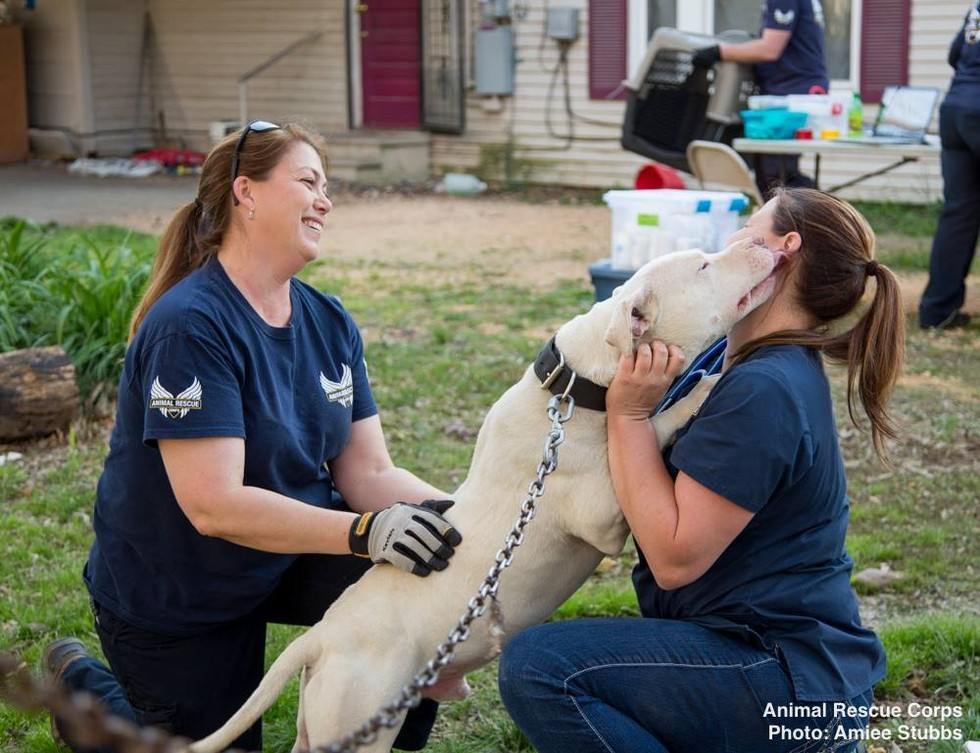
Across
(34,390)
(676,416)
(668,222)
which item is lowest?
(34,390)

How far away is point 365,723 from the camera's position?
2383 millimetres

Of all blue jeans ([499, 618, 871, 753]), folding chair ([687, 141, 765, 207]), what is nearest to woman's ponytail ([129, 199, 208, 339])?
blue jeans ([499, 618, 871, 753])

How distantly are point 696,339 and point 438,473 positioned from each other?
110 inches

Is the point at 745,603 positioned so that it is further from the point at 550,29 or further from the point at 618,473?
the point at 550,29

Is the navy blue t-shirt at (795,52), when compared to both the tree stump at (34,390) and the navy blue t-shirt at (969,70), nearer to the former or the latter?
the navy blue t-shirt at (969,70)

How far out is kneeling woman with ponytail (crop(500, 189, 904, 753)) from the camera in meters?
2.38

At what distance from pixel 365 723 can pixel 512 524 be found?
0.48 m

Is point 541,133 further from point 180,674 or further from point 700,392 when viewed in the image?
point 700,392

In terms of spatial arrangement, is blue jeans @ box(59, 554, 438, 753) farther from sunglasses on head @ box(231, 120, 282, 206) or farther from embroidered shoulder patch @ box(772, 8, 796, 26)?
embroidered shoulder patch @ box(772, 8, 796, 26)

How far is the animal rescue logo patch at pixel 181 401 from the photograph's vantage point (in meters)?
A: 2.68

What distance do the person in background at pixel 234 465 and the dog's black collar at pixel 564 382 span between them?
1.15 ft

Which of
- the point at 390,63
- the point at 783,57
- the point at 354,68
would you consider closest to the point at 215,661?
the point at 783,57

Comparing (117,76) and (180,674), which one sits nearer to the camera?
(180,674)

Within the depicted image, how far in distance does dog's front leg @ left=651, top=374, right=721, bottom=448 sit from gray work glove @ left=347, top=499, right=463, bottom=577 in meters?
0.45
